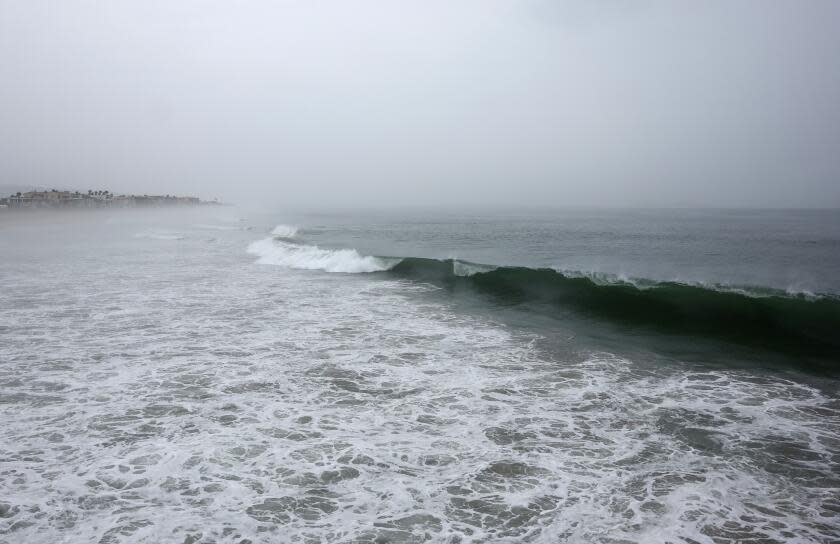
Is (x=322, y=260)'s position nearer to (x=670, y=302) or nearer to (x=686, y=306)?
(x=670, y=302)

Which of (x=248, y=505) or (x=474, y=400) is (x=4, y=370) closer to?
(x=248, y=505)

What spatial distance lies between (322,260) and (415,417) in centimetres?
1830

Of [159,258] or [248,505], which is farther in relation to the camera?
[159,258]

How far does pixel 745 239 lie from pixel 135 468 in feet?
139

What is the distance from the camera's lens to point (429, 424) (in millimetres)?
6344

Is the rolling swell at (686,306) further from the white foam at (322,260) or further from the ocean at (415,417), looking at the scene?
the white foam at (322,260)

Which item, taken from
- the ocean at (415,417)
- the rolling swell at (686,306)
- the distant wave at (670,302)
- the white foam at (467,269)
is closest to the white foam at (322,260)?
the distant wave at (670,302)

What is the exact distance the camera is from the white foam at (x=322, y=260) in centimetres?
2266

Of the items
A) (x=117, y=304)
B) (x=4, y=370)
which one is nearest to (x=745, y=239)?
(x=117, y=304)

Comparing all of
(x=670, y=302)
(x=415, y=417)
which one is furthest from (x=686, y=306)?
(x=415, y=417)

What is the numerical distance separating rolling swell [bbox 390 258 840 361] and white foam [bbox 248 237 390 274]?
15.3 feet

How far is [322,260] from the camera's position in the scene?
24031 millimetres

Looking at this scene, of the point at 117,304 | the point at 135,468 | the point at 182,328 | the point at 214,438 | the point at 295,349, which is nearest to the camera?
the point at 135,468

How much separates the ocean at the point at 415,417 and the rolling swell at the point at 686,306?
0.39 ft
